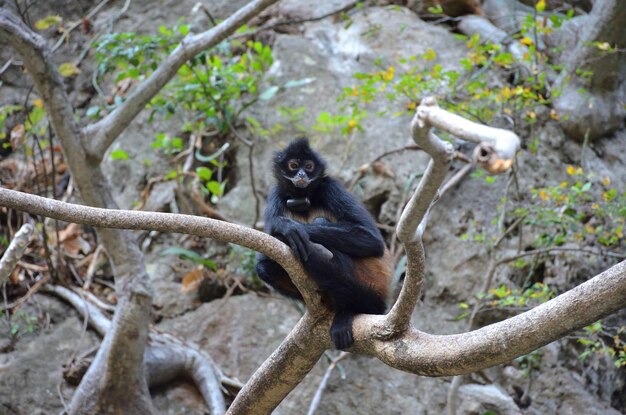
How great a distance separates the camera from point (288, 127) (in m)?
8.37

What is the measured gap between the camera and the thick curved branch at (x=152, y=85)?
5.15m

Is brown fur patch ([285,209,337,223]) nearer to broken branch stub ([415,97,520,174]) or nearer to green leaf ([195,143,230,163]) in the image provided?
broken branch stub ([415,97,520,174])

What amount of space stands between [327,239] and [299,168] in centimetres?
78

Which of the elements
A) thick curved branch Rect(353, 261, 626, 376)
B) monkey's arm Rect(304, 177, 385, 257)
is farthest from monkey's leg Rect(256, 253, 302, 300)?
thick curved branch Rect(353, 261, 626, 376)

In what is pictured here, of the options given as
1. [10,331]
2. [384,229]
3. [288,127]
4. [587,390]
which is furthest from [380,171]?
[10,331]

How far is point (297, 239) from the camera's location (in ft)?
12.0

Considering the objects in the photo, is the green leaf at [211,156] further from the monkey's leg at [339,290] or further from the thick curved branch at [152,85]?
the monkey's leg at [339,290]

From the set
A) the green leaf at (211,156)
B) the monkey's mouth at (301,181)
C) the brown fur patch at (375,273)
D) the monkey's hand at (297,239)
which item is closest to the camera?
the monkey's hand at (297,239)

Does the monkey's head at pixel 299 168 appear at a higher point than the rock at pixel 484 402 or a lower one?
higher

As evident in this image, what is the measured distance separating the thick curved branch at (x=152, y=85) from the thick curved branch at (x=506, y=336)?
2.74m

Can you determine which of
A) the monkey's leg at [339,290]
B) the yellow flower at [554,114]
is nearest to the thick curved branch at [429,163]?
the monkey's leg at [339,290]

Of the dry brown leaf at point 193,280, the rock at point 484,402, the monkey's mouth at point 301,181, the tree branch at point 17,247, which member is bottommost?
the rock at point 484,402

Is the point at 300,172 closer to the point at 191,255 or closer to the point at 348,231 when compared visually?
the point at 348,231

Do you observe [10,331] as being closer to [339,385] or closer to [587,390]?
[339,385]
